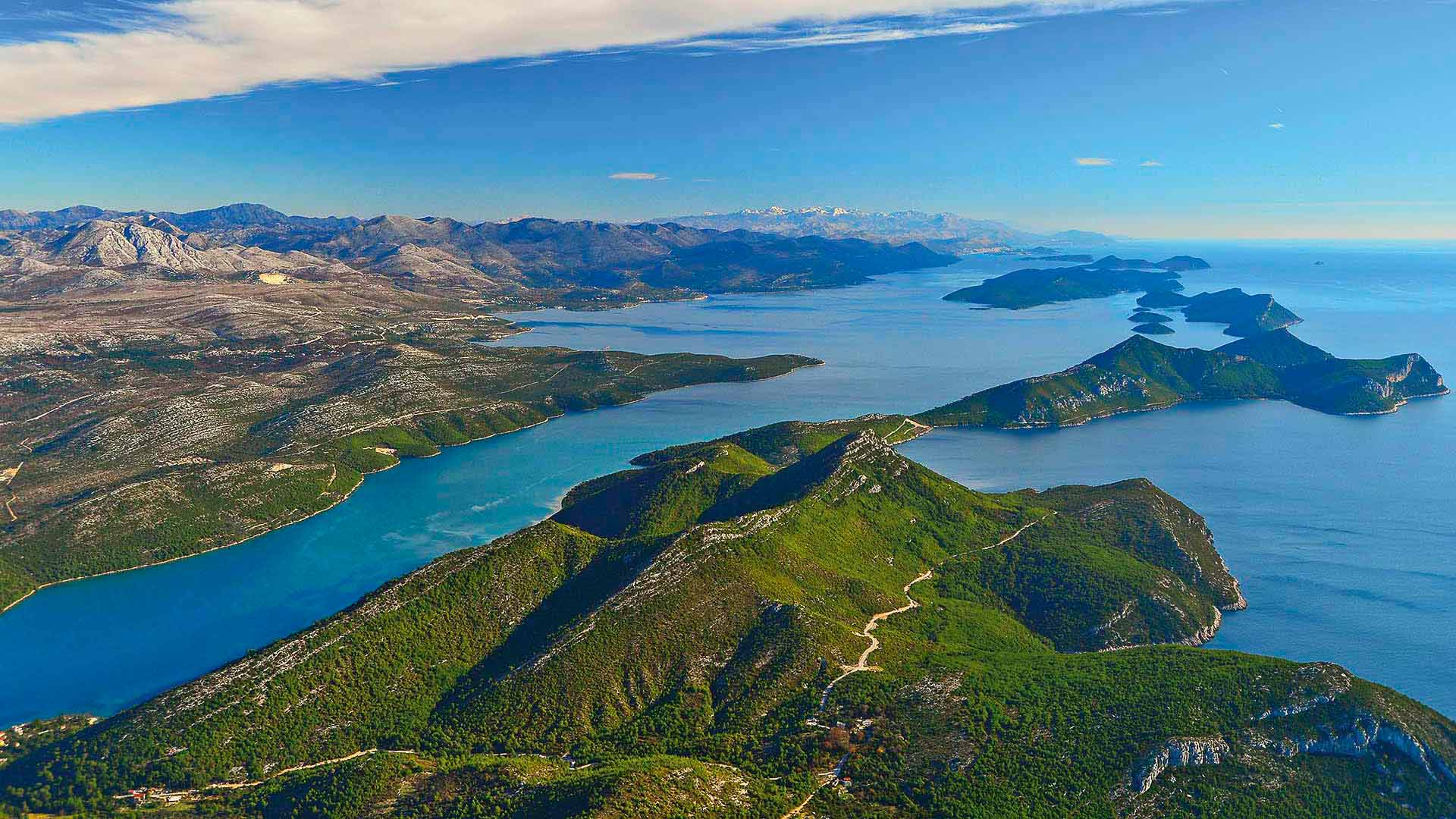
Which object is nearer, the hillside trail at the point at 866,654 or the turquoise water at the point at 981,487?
the hillside trail at the point at 866,654

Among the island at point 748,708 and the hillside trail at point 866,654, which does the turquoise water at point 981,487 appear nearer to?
the island at point 748,708

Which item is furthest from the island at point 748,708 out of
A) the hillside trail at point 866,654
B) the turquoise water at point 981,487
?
the turquoise water at point 981,487

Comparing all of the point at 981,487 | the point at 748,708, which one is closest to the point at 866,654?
the point at 748,708

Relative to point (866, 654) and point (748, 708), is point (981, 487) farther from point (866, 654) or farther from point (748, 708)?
point (748, 708)

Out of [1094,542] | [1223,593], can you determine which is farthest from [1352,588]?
[1094,542]

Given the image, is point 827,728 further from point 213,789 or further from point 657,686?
point 213,789

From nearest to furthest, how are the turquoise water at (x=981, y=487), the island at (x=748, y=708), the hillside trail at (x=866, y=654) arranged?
the island at (x=748, y=708) < the hillside trail at (x=866, y=654) < the turquoise water at (x=981, y=487)

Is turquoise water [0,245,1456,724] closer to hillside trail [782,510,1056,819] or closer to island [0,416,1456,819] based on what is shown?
island [0,416,1456,819]

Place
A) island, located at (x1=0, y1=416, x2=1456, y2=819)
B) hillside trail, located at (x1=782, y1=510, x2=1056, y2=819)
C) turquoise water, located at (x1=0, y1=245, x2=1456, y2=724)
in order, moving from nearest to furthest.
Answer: island, located at (x1=0, y1=416, x2=1456, y2=819) → hillside trail, located at (x1=782, y1=510, x2=1056, y2=819) → turquoise water, located at (x1=0, y1=245, x2=1456, y2=724)

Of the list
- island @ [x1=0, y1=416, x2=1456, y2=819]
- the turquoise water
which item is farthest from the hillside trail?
the turquoise water
